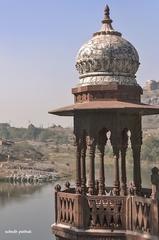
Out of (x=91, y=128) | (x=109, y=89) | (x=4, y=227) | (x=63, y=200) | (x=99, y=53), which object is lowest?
(x=4, y=227)

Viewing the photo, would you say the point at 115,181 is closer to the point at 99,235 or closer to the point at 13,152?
the point at 99,235

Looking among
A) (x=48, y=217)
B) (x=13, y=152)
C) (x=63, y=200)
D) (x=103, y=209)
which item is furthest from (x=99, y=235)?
(x=13, y=152)

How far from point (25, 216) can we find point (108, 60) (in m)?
34.5

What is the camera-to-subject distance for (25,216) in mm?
40000

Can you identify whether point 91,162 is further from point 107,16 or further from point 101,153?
point 107,16

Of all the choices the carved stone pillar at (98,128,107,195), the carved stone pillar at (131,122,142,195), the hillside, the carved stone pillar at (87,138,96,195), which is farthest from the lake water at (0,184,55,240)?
the carved stone pillar at (131,122,142,195)

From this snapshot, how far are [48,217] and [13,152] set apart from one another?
249 feet

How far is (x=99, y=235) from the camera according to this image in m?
6.68

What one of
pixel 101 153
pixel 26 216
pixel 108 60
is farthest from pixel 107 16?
pixel 26 216

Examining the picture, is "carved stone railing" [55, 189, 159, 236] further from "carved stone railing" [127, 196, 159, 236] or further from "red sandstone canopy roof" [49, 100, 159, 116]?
"red sandstone canopy roof" [49, 100, 159, 116]

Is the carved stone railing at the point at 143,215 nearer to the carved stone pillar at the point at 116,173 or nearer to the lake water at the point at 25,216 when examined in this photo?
the carved stone pillar at the point at 116,173

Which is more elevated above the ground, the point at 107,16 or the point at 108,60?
the point at 107,16

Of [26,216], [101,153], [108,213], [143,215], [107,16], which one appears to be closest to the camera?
[143,215]

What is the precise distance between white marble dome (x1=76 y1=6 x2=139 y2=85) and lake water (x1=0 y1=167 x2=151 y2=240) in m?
23.7
